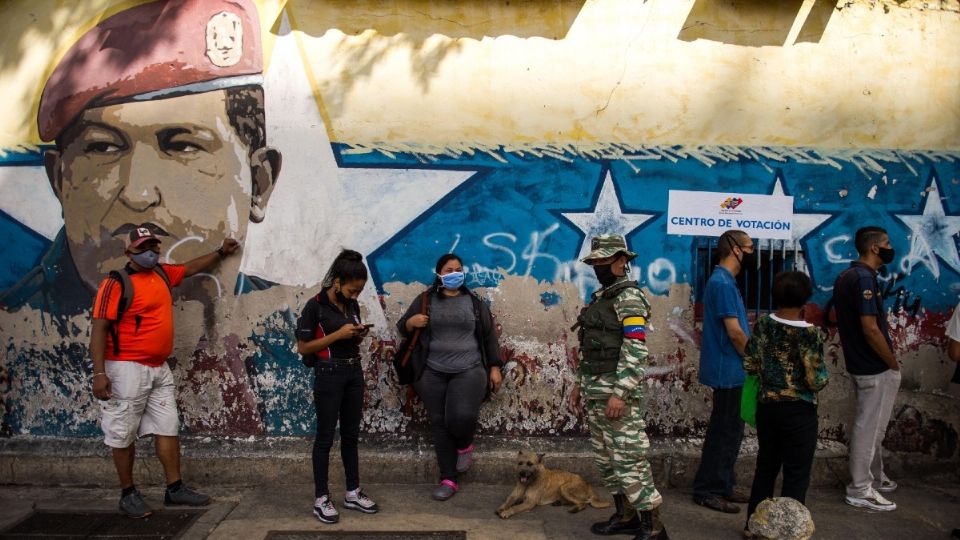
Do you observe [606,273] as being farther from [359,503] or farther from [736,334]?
[359,503]

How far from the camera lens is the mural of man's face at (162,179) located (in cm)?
584

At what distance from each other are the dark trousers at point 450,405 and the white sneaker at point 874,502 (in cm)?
274

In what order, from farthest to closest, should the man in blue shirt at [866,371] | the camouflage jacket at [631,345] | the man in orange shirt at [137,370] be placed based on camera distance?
1. the man in blue shirt at [866,371]
2. the man in orange shirt at [137,370]
3. the camouflage jacket at [631,345]

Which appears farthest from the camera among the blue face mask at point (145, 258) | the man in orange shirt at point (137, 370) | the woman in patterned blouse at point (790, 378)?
the blue face mask at point (145, 258)

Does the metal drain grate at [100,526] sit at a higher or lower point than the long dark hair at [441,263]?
lower

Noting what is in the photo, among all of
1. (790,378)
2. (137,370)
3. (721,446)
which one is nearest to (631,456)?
(790,378)

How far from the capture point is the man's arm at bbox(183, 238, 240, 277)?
568cm

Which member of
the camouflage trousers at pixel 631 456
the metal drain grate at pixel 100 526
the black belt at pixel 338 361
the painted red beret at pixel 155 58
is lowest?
the metal drain grate at pixel 100 526

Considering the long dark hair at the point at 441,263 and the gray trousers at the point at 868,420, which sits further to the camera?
the long dark hair at the point at 441,263

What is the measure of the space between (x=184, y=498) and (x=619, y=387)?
3.07 metres

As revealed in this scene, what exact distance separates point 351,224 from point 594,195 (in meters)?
1.88

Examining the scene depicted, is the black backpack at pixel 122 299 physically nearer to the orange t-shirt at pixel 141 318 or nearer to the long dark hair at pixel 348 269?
the orange t-shirt at pixel 141 318

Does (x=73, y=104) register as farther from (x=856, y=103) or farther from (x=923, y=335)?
(x=923, y=335)

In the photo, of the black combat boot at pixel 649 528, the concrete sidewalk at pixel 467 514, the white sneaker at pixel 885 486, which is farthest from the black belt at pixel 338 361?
the white sneaker at pixel 885 486
